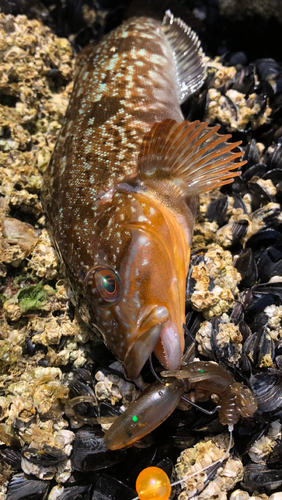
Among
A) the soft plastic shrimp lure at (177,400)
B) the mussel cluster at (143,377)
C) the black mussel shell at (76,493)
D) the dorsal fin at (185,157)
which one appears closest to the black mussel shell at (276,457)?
the mussel cluster at (143,377)

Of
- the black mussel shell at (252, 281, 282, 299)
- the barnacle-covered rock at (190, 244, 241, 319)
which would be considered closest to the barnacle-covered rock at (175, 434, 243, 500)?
the barnacle-covered rock at (190, 244, 241, 319)

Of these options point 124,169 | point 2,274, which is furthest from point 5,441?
point 124,169

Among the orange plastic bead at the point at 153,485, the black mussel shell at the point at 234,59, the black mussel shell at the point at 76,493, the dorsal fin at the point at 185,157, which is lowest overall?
the black mussel shell at the point at 76,493

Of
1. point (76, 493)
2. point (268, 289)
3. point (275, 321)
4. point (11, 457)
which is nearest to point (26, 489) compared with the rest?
point (11, 457)

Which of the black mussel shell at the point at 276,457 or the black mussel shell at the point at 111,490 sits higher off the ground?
the black mussel shell at the point at 276,457

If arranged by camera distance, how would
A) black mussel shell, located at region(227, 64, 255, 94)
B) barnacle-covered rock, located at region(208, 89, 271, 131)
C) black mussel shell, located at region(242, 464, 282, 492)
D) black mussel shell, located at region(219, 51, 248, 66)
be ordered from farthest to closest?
1. black mussel shell, located at region(219, 51, 248, 66)
2. black mussel shell, located at region(227, 64, 255, 94)
3. barnacle-covered rock, located at region(208, 89, 271, 131)
4. black mussel shell, located at region(242, 464, 282, 492)

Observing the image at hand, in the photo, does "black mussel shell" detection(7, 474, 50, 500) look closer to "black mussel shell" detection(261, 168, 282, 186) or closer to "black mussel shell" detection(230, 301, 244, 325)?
"black mussel shell" detection(230, 301, 244, 325)

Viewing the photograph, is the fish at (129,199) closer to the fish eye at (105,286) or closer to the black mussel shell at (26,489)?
the fish eye at (105,286)
